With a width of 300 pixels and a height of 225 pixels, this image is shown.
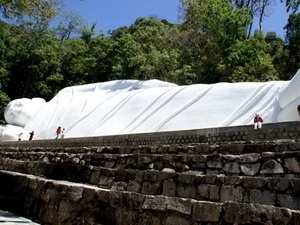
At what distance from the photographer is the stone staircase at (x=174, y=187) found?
221cm

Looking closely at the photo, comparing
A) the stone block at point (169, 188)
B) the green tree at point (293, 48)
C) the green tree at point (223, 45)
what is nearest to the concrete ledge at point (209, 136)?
the stone block at point (169, 188)

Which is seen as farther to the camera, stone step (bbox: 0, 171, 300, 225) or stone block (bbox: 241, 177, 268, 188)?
stone block (bbox: 241, 177, 268, 188)

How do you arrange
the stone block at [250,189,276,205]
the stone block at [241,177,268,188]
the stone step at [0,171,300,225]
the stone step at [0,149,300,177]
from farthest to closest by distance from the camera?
1. the stone step at [0,149,300,177]
2. the stone block at [241,177,268,188]
3. the stone block at [250,189,276,205]
4. the stone step at [0,171,300,225]

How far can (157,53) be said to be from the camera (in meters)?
18.4

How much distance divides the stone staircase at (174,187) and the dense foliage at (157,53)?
9307 millimetres

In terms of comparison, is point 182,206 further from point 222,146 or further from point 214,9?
point 214,9

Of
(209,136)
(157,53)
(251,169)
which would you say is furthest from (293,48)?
(251,169)

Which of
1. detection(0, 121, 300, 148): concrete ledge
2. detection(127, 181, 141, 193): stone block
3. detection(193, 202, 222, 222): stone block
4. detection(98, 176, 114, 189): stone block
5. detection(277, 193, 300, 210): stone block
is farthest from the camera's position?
detection(0, 121, 300, 148): concrete ledge

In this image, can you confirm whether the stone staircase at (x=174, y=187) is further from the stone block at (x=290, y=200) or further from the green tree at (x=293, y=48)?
the green tree at (x=293, y=48)

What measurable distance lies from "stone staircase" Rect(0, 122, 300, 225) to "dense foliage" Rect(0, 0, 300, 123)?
30.5 ft

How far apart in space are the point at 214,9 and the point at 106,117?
10.4 m

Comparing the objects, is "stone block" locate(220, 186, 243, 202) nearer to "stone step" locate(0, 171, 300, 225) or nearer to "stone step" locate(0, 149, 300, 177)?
"stone step" locate(0, 171, 300, 225)

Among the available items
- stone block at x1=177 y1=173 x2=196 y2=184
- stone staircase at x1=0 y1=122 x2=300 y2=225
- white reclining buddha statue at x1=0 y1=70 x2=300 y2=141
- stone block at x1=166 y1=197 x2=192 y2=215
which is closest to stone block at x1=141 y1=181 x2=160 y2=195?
stone staircase at x1=0 y1=122 x2=300 y2=225

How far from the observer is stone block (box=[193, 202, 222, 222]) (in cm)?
208
